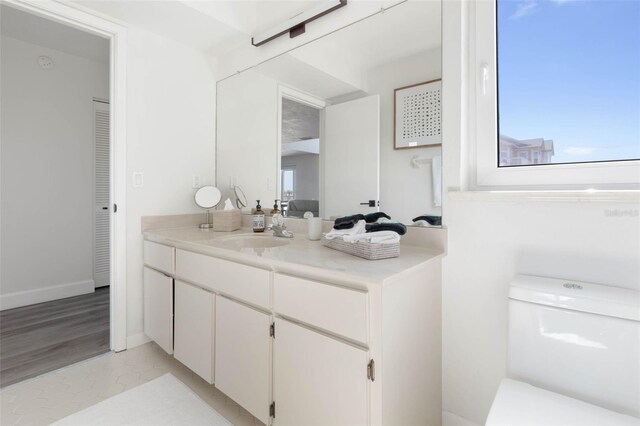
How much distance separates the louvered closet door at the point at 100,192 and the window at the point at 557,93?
377cm

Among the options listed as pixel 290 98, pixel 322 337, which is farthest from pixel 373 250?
pixel 290 98

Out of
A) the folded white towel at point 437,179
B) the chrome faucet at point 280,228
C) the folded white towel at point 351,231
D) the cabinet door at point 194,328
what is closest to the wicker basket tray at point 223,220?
the chrome faucet at point 280,228

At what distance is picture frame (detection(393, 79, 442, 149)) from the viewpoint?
1410mm

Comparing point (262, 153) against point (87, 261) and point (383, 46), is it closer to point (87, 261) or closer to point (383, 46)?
point (383, 46)

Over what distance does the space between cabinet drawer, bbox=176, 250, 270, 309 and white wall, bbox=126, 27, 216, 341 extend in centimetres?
66

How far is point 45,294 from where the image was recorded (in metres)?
3.08

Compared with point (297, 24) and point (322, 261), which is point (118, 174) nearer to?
point (297, 24)

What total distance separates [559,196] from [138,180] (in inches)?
94.2

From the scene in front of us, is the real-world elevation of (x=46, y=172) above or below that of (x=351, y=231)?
above

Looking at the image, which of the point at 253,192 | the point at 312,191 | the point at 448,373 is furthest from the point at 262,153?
the point at 448,373

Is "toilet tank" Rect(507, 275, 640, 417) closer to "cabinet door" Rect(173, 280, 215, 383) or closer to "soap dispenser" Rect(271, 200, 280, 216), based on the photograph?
"cabinet door" Rect(173, 280, 215, 383)

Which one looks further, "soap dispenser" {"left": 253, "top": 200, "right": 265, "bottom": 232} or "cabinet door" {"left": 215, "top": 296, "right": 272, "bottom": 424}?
"soap dispenser" {"left": 253, "top": 200, "right": 265, "bottom": 232}

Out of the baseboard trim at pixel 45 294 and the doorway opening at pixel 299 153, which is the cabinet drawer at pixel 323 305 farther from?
the baseboard trim at pixel 45 294

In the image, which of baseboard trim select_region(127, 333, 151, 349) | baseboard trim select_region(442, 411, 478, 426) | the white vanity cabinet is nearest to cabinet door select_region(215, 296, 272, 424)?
the white vanity cabinet
